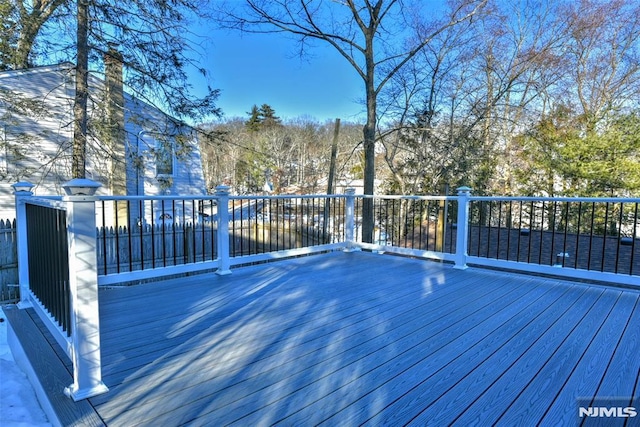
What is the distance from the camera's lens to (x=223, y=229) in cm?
404

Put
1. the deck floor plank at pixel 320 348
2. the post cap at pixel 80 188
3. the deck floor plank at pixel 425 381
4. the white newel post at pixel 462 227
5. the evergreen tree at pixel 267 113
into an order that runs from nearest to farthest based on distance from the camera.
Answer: the deck floor plank at pixel 425 381
the post cap at pixel 80 188
the deck floor plank at pixel 320 348
the white newel post at pixel 462 227
the evergreen tree at pixel 267 113

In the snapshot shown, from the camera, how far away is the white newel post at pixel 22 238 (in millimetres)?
2988

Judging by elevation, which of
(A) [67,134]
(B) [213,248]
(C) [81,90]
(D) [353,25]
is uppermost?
(D) [353,25]

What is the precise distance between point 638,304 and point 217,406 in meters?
3.46

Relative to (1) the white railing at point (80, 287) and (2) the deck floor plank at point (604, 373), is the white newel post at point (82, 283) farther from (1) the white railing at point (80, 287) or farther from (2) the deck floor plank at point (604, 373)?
(2) the deck floor plank at point (604, 373)

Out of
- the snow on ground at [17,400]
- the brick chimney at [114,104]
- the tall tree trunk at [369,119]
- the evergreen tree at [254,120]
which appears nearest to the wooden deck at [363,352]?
the snow on ground at [17,400]

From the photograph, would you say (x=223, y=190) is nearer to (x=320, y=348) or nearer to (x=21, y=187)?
(x=21, y=187)

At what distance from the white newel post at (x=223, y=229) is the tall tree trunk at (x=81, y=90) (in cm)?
417

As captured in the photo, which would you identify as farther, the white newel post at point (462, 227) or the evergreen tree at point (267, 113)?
the evergreen tree at point (267, 113)

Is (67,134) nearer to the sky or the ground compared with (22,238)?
nearer to the sky

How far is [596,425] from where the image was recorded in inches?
58.3

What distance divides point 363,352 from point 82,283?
59.7 inches

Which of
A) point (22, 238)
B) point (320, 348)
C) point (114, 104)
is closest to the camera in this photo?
point (320, 348)

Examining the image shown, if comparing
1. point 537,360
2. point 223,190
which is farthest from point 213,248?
point 537,360
